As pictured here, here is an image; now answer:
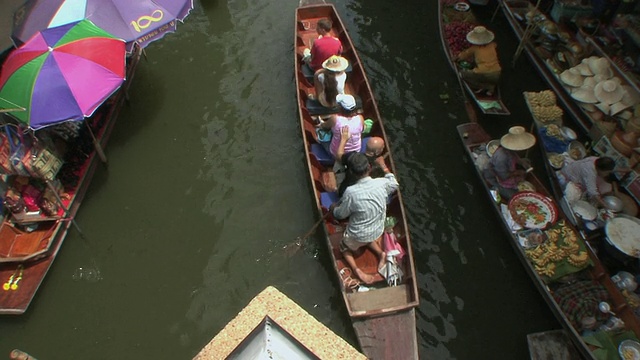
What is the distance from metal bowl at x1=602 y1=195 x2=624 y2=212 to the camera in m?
7.73

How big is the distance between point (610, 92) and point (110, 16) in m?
9.45

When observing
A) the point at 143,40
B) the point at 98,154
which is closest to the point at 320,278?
the point at 98,154

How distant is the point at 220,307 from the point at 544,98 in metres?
7.19

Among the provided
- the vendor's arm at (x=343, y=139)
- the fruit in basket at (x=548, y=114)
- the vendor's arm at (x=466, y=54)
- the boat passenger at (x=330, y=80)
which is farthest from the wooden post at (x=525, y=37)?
the vendor's arm at (x=343, y=139)

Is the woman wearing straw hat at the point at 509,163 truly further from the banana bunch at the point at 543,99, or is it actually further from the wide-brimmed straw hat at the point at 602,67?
the wide-brimmed straw hat at the point at 602,67

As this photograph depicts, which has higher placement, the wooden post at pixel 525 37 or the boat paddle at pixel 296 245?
the wooden post at pixel 525 37

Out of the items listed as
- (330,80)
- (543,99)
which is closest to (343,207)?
(330,80)

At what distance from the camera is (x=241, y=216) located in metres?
8.59

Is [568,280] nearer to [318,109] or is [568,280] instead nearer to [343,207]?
[343,207]

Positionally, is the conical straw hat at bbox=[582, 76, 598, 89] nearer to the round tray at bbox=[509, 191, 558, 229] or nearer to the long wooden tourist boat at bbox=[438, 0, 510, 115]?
the long wooden tourist boat at bbox=[438, 0, 510, 115]

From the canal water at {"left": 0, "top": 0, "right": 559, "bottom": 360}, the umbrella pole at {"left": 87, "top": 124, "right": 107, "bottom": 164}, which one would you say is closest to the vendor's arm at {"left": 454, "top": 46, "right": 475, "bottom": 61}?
the canal water at {"left": 0, "top": 0, "right": 559, "bottom": 360}

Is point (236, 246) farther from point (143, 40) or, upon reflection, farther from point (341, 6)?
point (341, 6)

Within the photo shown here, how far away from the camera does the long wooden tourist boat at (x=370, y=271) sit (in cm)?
634

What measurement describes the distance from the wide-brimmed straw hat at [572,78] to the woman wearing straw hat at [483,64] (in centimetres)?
141
